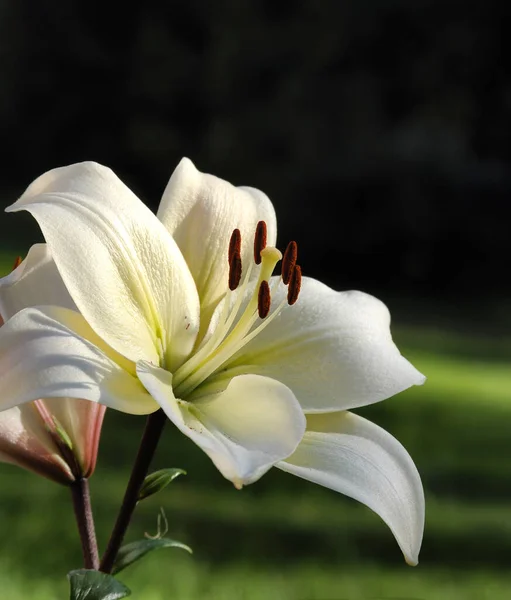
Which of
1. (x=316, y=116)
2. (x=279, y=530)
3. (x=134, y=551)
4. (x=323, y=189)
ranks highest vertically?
(x=134, y=551)

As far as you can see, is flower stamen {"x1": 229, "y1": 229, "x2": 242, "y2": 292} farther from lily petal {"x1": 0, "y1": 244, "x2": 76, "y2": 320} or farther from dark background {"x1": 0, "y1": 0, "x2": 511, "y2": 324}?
dark background {"x1": 0, "y1": 0, "x2": 511, "y2": 324}

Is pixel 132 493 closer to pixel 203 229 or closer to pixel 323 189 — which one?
pixel 203 229

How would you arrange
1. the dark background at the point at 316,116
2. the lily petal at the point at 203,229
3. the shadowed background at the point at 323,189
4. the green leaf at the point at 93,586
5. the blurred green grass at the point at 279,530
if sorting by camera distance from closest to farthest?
the green leaf at the point at 93,586 < the lily petal at the point at 203,229 < the blurred green grass at the point at 279,530 < the shadowed background at the point at 323,189 < the dark background at the point at 316,116

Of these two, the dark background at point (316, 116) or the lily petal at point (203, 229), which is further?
the dark background at point (316, 116)

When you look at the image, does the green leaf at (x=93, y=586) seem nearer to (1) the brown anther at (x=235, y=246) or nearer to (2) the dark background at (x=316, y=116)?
(1) the brown anther at (x=235, y=246)

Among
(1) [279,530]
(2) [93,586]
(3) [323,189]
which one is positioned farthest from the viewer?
(3) [323,189]

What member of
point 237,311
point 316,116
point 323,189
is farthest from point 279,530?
point 316,116

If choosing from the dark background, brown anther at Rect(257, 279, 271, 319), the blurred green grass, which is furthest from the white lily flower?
the dark background

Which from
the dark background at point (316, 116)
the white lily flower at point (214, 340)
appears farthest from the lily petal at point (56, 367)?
the dark background at point (316, 116)
